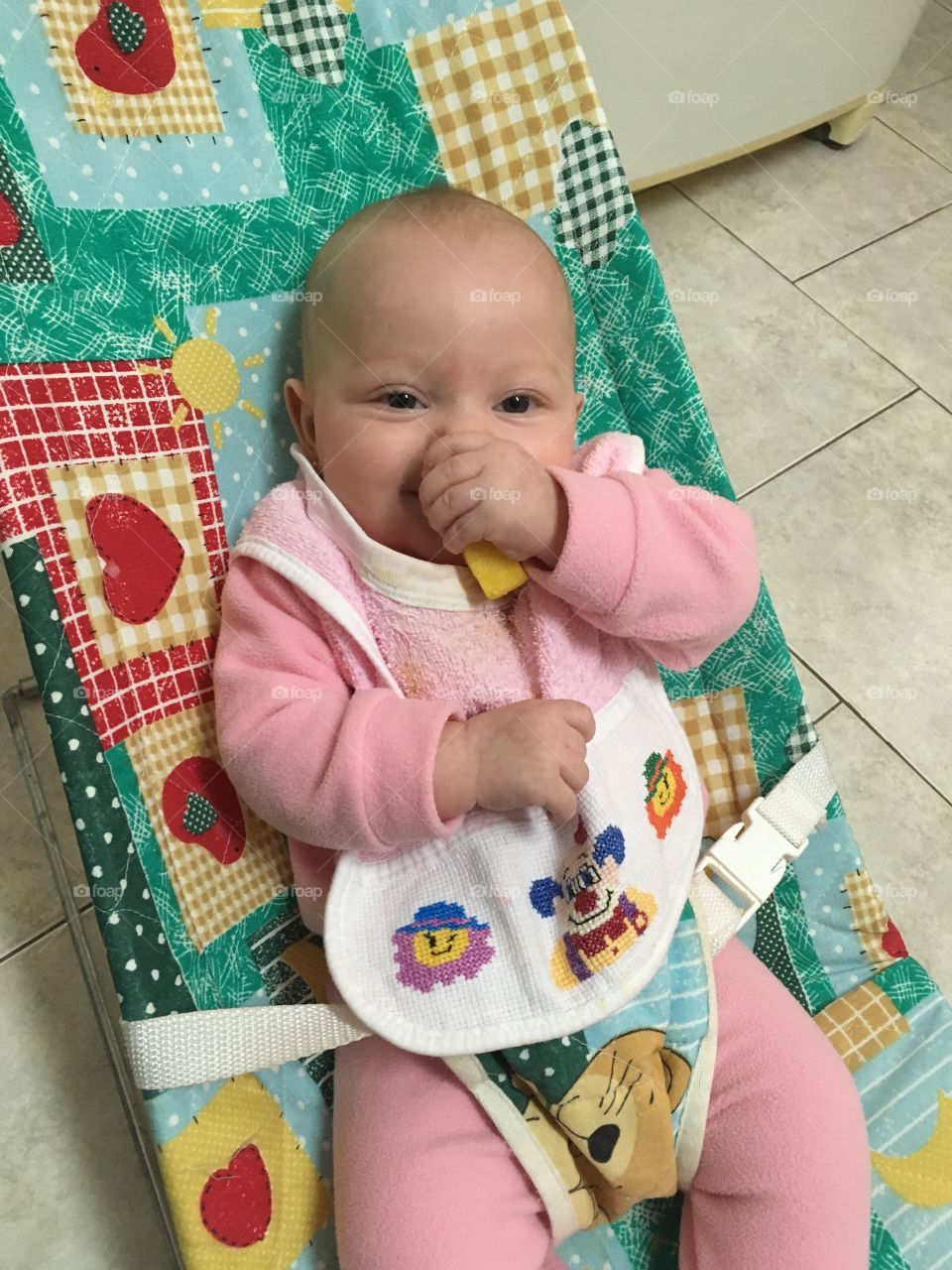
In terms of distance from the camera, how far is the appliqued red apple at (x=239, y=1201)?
2.37 ft

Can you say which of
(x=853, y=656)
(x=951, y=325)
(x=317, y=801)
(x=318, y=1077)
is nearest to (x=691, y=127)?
(x=951, y=325)

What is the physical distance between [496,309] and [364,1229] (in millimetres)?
631

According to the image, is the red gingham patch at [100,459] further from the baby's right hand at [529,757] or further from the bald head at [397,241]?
the baby's right hand at [529,757]

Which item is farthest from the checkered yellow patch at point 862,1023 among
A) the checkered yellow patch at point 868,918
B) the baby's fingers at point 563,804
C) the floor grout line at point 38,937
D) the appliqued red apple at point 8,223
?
the appliqued red apple at point 8,223

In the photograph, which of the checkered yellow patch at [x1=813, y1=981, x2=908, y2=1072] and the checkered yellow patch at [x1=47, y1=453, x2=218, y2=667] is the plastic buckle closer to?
the checkered yellow patch at [x1=813, y1=981, x2=908, y2=1072]

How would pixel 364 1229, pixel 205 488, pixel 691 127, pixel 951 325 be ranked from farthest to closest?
pixel 951 325, pixel 691 127, pixel 205 488, pixel 364 1229

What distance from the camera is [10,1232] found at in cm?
94

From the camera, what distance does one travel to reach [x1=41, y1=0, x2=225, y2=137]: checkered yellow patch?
76 centimetres

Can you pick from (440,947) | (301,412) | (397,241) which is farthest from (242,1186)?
(397,241)

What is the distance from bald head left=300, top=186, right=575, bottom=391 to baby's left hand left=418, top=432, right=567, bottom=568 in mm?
120

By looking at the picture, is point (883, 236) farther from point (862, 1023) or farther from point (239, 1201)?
point (239, 1201)

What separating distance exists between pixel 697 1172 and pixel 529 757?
1.15ft

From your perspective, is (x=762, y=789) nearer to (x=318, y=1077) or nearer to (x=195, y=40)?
(x=318, y=1077)

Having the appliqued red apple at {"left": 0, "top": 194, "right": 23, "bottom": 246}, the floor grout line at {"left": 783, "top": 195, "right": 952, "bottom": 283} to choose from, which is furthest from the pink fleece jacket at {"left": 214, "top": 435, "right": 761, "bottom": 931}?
the floor grout line at {"left": 783, "top": 195, "right": 952, "bottom": 283}
